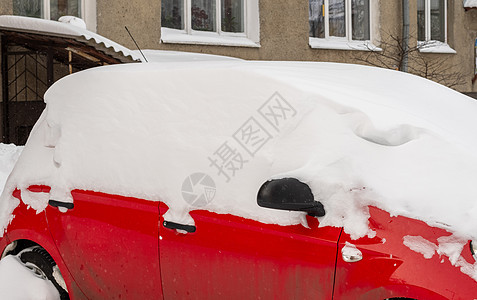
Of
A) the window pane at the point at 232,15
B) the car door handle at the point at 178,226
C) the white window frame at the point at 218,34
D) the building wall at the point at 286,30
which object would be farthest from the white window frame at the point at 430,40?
the car door handle at the point at 178,226

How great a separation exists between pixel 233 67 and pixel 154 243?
35.0 inches

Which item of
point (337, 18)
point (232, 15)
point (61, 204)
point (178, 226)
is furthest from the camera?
point (337, 18)

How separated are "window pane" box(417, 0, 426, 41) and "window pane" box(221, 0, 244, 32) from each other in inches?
200

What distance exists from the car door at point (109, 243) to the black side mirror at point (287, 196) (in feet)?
2.49

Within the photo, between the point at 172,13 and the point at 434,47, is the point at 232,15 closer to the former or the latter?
the point at 172,13

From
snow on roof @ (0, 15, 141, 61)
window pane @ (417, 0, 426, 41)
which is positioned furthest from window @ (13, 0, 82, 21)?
window pane @ (417, 0, 426, 41)

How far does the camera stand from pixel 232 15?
13.3 meters

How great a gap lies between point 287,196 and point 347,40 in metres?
Answer: 13.0

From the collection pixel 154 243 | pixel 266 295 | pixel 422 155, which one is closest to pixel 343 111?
pixel 422 155

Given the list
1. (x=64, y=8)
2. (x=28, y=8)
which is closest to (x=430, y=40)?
(x=64, y=8)

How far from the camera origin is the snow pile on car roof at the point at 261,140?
2547mm

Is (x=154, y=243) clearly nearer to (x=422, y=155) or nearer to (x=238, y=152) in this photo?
(x=238, y=152)

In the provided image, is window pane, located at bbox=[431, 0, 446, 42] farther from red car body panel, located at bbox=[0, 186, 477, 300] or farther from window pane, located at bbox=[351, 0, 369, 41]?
red car body panel, located at bbox=[0, 186, 477, 300]

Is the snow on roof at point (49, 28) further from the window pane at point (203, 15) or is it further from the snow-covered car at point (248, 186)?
the snow-covered car at point (248, 186)
